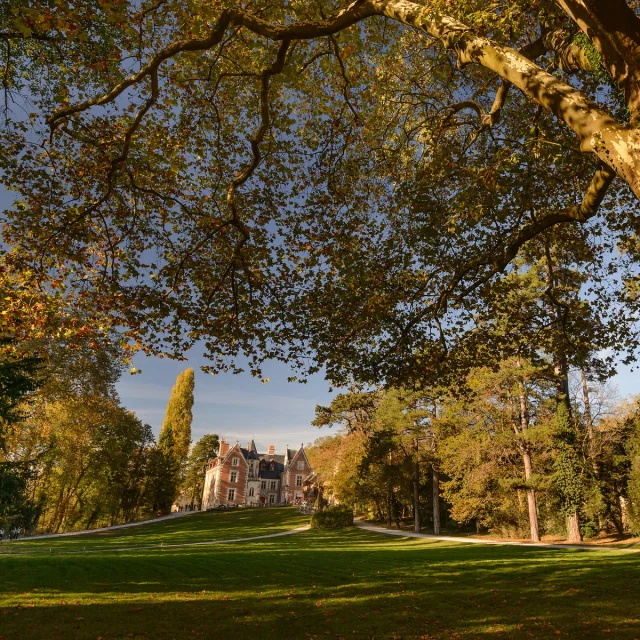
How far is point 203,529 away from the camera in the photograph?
1646 inches

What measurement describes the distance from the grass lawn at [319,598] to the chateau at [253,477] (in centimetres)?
6182

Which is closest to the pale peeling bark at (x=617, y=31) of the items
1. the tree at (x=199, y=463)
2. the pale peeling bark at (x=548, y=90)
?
the pale peeling bark at (x=548, y=90)

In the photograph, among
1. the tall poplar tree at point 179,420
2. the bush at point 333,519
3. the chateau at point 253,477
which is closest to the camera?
the bush at point 333,519

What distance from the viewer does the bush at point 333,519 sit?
135 feet

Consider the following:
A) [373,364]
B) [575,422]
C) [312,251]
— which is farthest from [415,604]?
[575,422]

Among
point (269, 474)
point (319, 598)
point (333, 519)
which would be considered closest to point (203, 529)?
point (333, 519)

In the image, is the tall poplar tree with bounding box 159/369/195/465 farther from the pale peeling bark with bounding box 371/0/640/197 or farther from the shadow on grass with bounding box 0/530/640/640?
the pale peeling bark with bounding box 371/0/640/197

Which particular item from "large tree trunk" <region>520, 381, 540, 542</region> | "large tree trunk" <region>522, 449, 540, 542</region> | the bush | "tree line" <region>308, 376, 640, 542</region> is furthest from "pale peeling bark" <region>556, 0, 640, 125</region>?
the bush

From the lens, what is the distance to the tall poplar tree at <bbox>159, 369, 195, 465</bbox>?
61219 mm

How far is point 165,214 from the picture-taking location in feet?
38.3

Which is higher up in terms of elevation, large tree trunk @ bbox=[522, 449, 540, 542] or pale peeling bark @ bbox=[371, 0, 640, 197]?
pale peeling bark @ bbox=[371, 0, 640, 197]

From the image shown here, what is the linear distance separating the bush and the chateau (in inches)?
1474

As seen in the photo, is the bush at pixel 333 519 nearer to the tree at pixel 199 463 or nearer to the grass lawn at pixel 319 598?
the grass lawn at pixel 319 598

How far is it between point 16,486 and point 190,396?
1930 inches
